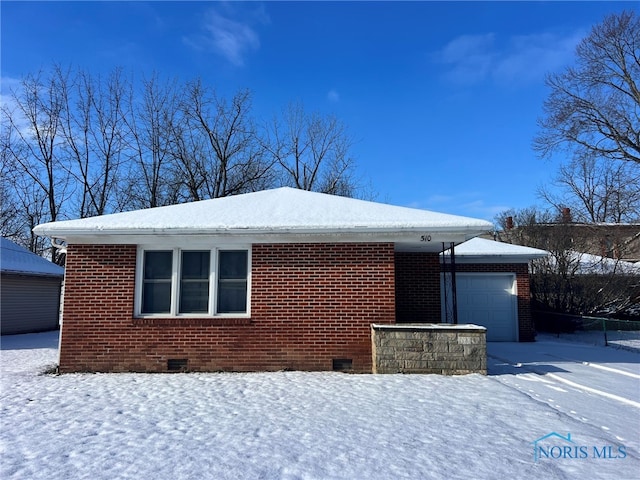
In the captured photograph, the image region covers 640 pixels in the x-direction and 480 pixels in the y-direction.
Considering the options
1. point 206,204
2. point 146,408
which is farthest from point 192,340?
point 206,204

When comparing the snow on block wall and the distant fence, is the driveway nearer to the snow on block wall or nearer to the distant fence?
the snow on block wall

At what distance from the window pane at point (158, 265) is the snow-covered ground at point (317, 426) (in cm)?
195

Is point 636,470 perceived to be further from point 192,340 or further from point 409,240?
→ point 192,340

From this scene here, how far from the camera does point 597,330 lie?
14.2 meters

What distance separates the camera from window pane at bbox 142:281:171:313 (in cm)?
856

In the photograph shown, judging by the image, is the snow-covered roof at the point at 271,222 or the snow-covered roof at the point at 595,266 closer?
the snow-covered roof at the point at 271,222

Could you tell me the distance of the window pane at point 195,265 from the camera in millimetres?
8602

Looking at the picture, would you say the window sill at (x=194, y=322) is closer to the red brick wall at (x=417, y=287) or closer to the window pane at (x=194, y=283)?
the window pane at (x=194, y=283)

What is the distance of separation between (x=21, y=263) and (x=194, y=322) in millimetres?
13055

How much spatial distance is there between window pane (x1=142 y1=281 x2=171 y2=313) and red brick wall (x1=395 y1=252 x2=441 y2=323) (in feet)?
16.9

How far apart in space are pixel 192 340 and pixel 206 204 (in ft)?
11.1

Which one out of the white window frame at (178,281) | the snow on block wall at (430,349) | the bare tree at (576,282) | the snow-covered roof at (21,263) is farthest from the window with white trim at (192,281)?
the bare tree at (576,282)

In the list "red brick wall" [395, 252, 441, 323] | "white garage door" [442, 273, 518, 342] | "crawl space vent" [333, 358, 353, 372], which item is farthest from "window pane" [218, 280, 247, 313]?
"white garage door" [442, 273, 518, 342]

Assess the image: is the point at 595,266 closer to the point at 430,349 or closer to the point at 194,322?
the point at 430,349
